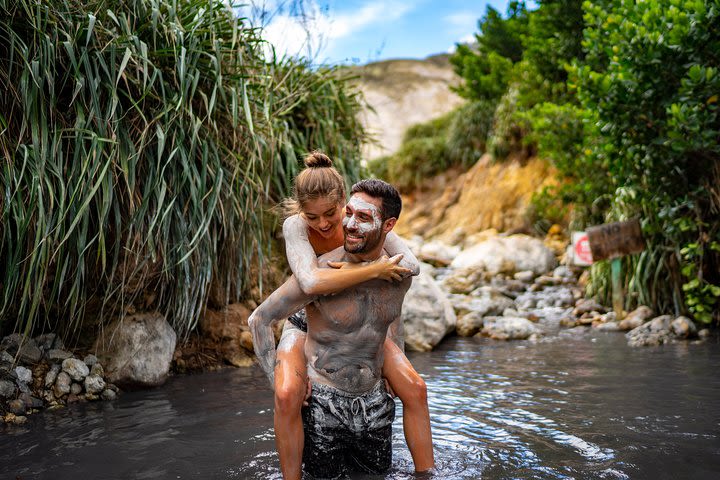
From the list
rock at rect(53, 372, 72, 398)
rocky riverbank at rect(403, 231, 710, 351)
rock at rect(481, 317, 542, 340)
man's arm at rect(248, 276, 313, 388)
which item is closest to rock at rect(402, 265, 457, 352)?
rocky riverbank at rect(403, 231, 710, 351)

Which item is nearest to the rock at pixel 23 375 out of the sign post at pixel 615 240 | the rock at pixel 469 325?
the rock at pixel 469 325

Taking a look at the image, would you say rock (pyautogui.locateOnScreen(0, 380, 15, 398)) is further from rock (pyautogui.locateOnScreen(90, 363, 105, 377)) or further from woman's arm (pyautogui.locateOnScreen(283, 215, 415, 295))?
woman's arm (pyautogui.locateOnScreen(283, 215, 415, 295))

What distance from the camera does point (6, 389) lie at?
3.90 m

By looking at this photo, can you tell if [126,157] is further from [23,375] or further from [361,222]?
[361,222]

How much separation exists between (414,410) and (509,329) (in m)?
4.54

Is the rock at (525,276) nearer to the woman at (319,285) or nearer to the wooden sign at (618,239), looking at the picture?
the wooden sign at (618,239)

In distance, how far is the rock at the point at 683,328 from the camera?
636 centimetres

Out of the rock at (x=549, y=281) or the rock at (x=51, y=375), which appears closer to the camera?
the rock at (x=51, y=375)

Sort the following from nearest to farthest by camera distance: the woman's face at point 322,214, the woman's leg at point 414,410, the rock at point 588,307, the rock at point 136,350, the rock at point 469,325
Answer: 1. the woman's leg at point 414,410
2. the woman's face at point 322,214
3. the rock at point 136,350
4. the rock at point 469,325
5. the rock at point 588,307

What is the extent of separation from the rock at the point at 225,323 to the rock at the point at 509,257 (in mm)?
6338

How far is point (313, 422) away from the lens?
9.27ft

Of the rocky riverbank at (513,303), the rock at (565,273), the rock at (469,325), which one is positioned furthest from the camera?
the rock at (565,273)

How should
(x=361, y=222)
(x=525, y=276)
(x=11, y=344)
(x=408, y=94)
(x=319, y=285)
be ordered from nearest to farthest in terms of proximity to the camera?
(x=319, y=285) < (x=361, y=222) < (x=11, y=344) < (x=525, y=276) < (x=408, y=94)

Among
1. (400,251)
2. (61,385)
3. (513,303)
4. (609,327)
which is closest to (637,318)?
(609,327)
